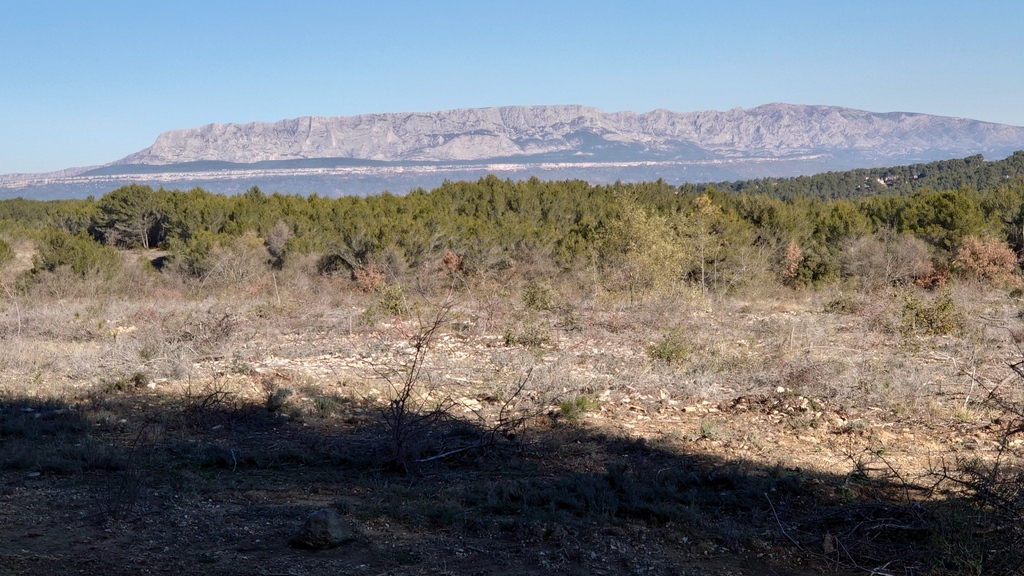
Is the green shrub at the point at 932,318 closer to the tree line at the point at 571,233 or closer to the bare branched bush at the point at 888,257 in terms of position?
the tree line at the point at 571,233

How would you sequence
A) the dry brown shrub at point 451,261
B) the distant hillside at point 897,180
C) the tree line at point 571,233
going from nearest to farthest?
the tree line at point 571,233 < the dry brown shrub at point 451,261 < the distant hillside at point 897,180

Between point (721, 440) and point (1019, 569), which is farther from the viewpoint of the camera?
point (721, 440)

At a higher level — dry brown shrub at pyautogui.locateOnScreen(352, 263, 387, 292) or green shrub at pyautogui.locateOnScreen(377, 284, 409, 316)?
green shrub at pyautogui.locateOnScreen(377, 284, 409, 316)

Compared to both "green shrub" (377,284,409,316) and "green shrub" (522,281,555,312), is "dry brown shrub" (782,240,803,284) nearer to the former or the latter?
"green shrub" (522,281,555,312)

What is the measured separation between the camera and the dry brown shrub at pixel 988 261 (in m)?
24.3

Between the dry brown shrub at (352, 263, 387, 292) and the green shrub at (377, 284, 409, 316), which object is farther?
the dry brown shrub at (352, 263, 387, 292)

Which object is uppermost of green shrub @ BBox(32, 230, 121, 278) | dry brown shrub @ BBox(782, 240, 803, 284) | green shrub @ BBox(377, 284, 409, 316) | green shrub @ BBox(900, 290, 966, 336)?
green shrub @ BBox(32, 230, 121, 278)

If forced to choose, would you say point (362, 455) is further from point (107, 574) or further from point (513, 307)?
point (513, 307)

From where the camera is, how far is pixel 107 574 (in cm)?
402

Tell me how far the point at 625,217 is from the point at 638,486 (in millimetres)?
16367

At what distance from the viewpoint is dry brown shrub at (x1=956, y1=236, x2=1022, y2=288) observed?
2428cm

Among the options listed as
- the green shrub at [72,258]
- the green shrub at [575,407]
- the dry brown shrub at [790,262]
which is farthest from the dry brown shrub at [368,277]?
the green shrub at [575,407]

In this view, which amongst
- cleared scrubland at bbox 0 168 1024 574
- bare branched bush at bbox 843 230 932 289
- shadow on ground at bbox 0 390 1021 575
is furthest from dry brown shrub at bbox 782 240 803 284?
shadow on ground at bbox 0 390 1021 575

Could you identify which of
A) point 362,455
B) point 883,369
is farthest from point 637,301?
point 362,455
